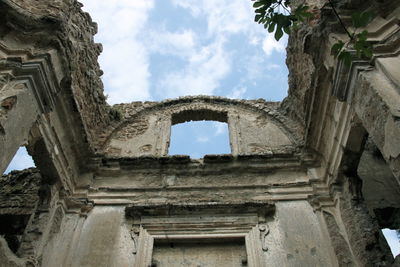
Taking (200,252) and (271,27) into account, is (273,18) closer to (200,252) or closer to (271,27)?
(271,27)

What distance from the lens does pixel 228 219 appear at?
604cm

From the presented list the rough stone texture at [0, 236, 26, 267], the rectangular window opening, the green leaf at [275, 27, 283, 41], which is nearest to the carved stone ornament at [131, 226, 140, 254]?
the rectangular window opening

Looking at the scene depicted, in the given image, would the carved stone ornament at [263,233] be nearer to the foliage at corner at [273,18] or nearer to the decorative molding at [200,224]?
the decorative molding at [200,224]

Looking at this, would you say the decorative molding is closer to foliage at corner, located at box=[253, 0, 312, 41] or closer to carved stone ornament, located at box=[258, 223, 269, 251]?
carved stone ornament, located at box=[258, 223, 269, 251]

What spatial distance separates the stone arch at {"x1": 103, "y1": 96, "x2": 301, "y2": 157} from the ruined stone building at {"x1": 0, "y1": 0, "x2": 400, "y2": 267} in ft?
0.19

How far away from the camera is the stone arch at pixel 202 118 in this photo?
7852mm

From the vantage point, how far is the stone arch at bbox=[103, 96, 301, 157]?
785 cm

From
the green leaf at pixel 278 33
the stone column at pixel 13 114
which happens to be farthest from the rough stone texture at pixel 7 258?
the green leaf at pixel 278 33

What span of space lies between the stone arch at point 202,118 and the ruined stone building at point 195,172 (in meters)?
0.06

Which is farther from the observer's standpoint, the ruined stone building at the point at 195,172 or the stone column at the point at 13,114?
the ruined stone building at the point at 195,172

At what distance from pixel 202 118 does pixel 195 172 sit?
2.64m

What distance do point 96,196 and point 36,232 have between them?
1.32 metres

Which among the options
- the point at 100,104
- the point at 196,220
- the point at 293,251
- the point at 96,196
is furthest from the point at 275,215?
the point at 100,104

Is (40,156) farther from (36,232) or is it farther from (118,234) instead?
(118,234)
